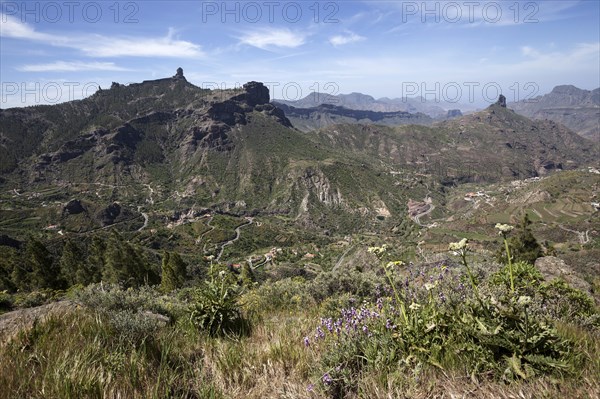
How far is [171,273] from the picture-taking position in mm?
45750

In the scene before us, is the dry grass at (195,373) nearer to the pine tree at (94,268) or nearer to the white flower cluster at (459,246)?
the white flower cluster at (459,246)

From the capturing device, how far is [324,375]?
329cm

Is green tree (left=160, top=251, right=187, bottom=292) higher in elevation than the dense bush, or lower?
lower

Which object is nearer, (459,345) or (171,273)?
(459,345)

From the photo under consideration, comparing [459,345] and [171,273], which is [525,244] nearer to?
[459,345]

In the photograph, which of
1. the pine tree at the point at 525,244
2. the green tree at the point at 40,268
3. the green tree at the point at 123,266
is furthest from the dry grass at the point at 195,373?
the green tree at the point at 40,268

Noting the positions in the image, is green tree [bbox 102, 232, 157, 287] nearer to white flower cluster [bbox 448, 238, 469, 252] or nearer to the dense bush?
the dense bush

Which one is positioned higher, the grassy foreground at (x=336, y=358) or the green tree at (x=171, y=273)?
the grassy foreground at (x=336, y=358)

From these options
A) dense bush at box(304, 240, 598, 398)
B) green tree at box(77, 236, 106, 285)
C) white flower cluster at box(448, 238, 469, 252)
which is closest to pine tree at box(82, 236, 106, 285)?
green tree at box(77, 236, 106, 285)

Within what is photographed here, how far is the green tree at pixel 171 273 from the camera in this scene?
43922mm

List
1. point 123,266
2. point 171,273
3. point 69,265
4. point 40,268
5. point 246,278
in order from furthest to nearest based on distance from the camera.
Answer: point 69,265 < point 123,266 < point 171,273 < point 40,268 < point 246,278

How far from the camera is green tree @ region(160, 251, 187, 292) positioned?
43.9 meters

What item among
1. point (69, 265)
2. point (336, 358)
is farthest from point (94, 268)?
point (336, 358)

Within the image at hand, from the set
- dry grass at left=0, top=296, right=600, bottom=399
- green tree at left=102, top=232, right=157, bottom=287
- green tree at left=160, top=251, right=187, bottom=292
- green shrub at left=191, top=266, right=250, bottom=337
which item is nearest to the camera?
dry grass at left=0, top=296, right=600, bottom=399
